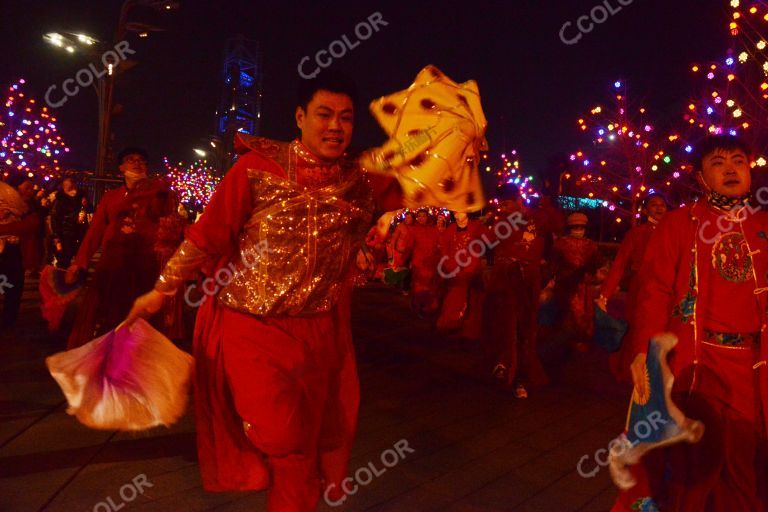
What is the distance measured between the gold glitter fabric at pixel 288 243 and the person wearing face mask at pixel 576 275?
4.89 meters

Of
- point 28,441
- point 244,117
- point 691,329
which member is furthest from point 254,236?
point 244,117

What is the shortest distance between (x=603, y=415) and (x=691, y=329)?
A: 282cm

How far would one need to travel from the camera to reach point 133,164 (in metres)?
6.09

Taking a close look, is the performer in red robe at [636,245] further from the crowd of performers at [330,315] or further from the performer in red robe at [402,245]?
the performer in red robe at [402,245]

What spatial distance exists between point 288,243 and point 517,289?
13.5ft

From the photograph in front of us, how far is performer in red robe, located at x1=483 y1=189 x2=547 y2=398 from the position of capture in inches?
251

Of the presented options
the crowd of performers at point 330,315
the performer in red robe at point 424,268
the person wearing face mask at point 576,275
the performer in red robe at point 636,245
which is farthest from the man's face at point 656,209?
the performer in red robe at point 424,268

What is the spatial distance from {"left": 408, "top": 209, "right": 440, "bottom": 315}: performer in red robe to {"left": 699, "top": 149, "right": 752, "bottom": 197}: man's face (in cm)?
771

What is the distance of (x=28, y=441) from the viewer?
4473mm

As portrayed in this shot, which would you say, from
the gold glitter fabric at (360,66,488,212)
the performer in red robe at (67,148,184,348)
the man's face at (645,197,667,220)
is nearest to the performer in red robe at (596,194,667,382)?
the man's face at (645,197,667,220)

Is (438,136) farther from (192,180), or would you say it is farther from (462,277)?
(192,180)

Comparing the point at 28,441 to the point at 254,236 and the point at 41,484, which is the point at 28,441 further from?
the point at 254,236

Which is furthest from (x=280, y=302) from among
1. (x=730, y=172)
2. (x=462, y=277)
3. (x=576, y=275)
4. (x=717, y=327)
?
(x=462, y=277)

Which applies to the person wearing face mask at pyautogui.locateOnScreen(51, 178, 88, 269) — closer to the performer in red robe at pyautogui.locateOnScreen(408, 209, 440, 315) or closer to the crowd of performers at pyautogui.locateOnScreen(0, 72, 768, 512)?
the performer in red robe at pyautogui.locateOnScreen(408, 209, 440, 315)
